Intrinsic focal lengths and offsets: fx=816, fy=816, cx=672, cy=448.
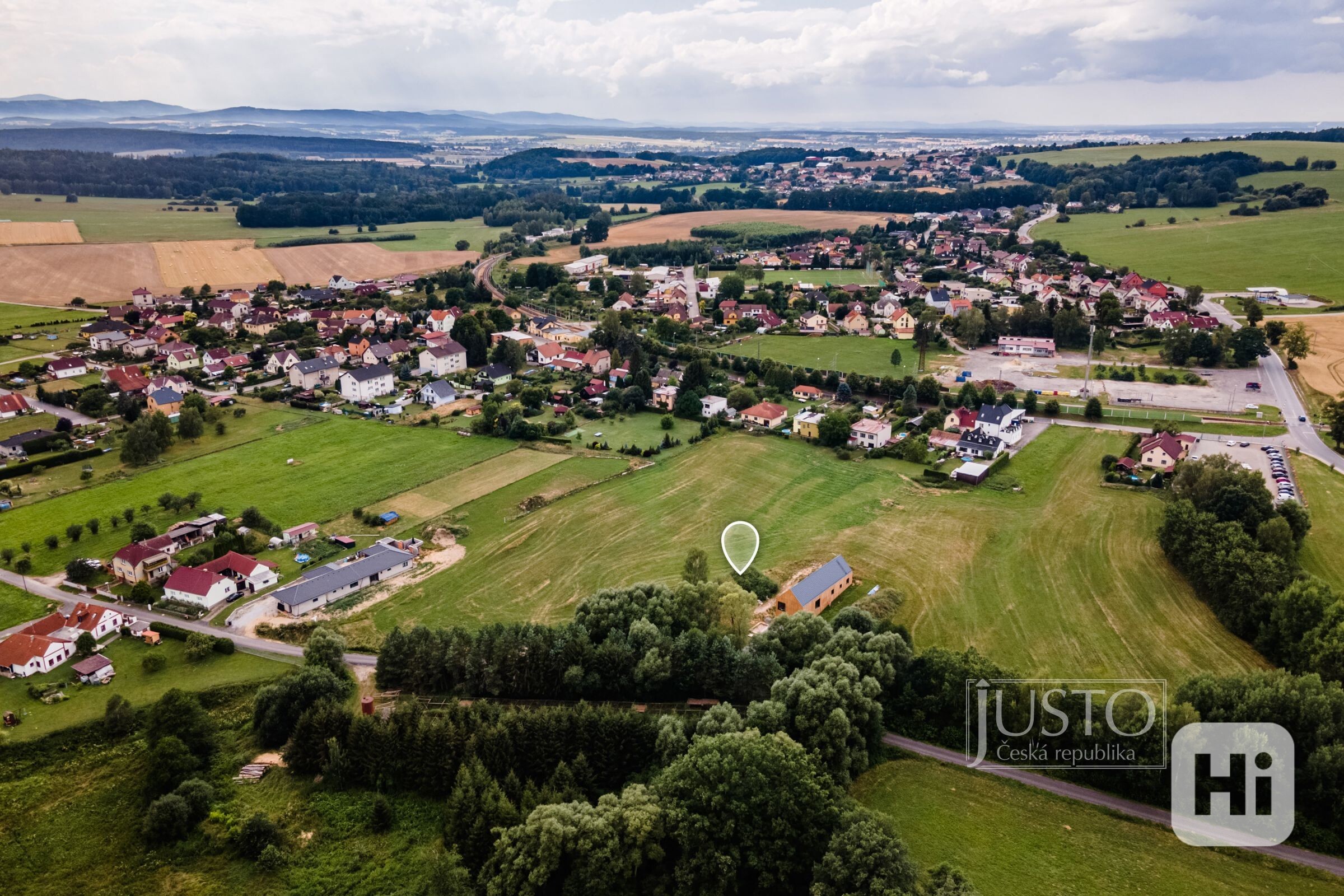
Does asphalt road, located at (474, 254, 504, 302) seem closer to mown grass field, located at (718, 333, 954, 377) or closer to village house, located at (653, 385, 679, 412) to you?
mown grass field, located at (718, 333, 954, 377)

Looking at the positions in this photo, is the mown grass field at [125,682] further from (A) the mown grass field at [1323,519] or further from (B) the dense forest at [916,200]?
(B) the dense forest at [916,200]

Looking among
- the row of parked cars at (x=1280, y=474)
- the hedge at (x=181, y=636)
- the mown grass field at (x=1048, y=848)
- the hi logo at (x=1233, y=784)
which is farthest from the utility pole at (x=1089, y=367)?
the hedge at (x=181, y=636)

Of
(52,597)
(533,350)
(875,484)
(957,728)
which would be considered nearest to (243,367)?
(533,350)

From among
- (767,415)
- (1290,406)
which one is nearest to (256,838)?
(767,415)

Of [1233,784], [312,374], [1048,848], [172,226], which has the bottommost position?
[1048,848]

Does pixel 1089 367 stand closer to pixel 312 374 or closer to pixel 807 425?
pixel 807 425

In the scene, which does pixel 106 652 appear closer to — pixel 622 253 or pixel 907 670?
pixel 907 670
